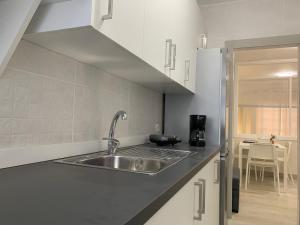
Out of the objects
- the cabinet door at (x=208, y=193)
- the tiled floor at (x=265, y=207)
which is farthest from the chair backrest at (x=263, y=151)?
the cabinet door at (x=208, y=193)

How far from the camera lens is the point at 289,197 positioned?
11.6ft

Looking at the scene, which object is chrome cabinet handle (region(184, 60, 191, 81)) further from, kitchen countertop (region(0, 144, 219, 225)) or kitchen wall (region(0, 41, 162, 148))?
kitchen countertop (region(0, 144, 219, 225))

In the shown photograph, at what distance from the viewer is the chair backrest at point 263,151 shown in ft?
12.9

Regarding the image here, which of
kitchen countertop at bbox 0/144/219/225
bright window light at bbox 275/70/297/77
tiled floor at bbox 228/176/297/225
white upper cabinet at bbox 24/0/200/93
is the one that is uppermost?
bright window light at bbox 275/70/297/77

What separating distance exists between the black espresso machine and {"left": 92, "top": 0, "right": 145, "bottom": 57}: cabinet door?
114cm

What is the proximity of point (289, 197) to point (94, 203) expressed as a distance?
3795mm

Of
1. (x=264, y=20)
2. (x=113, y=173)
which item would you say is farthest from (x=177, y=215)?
(x=264, y=20)

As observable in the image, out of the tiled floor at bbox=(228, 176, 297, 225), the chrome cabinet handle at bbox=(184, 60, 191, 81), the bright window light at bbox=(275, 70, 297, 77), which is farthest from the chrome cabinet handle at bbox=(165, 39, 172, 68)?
the bright window light at bbox=(275, 70, 297, 77)

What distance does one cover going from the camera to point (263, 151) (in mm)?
3975

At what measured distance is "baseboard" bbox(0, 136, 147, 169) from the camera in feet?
2.93

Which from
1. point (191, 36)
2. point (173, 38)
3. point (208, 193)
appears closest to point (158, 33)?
point (173, 38)

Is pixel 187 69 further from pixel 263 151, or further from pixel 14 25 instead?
pixel 263 151

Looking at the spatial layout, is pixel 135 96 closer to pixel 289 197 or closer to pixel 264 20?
pixel 264 20

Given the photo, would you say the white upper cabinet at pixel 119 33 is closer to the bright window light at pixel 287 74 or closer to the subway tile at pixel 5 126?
the subway tile at pixel 5 126
